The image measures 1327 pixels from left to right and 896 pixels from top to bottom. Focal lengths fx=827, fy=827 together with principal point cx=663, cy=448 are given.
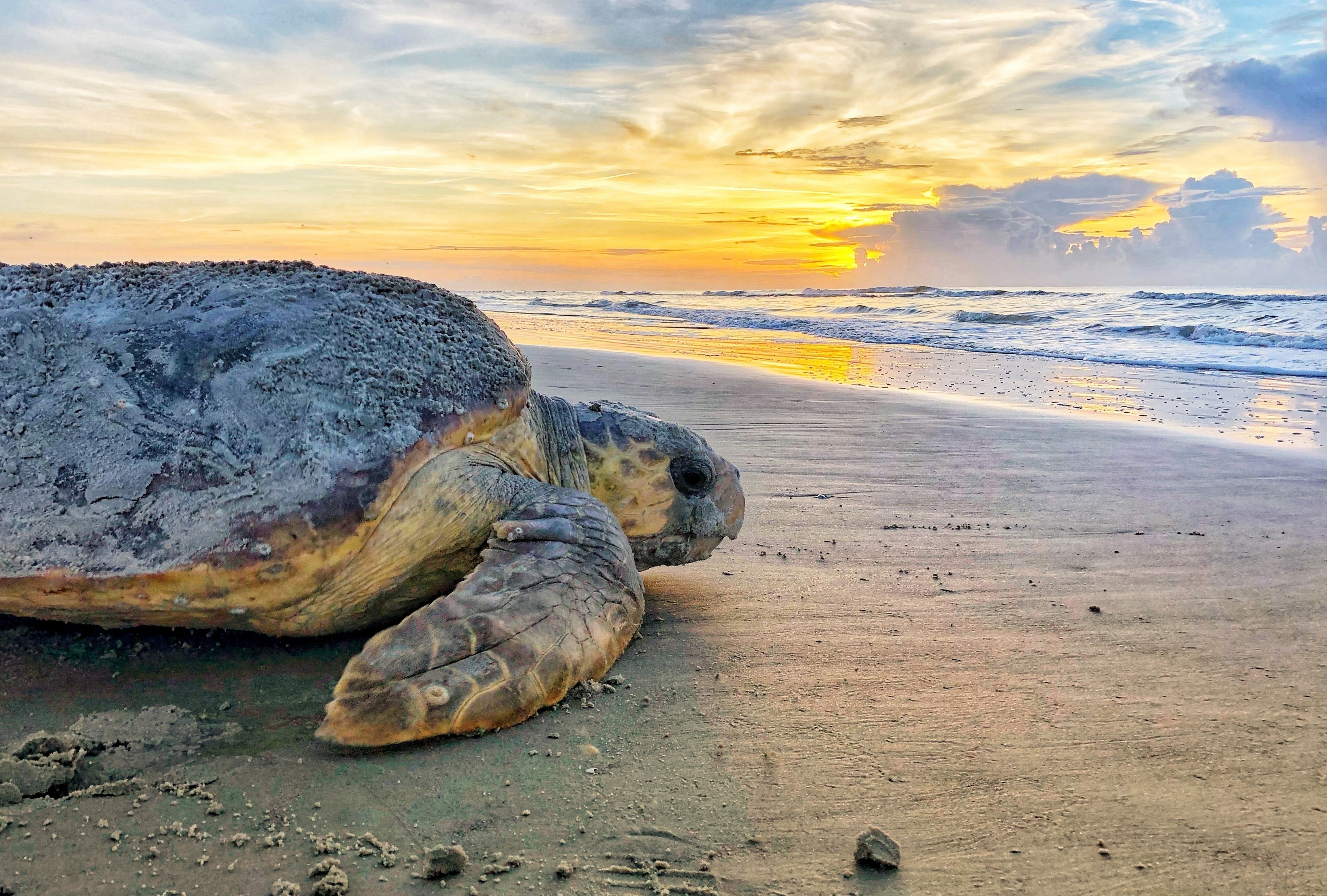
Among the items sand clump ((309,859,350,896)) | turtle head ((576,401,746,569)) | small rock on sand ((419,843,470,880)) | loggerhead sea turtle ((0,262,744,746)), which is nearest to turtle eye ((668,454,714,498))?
turtle head ((576,401,746,569))

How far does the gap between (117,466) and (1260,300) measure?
110 feet

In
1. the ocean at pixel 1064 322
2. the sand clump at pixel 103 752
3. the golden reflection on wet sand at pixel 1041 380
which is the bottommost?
the sand clump at pixel 103 752

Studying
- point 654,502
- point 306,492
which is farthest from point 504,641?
point 654,502

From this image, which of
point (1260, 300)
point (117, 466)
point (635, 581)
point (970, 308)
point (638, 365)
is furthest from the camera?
point (970, 308)

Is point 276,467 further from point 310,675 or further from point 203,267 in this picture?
point 203,267

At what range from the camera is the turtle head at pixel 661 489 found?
3.79m

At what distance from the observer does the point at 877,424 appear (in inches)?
316

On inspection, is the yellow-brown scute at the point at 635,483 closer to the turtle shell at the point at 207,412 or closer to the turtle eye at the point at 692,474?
the turtle eye at the point at 692,474

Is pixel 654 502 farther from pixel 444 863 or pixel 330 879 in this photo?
pixel 330 879

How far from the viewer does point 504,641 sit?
2357mm

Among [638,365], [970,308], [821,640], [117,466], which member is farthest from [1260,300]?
[117,466]

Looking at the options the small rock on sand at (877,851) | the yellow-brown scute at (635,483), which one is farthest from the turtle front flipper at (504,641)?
the small rock on sand at (877,851)

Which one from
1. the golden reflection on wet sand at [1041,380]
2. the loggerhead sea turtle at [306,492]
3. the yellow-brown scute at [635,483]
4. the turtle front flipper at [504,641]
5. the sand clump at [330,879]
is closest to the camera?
the sand clump at [330,879]

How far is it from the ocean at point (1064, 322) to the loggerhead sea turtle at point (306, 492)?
48.2 feet
